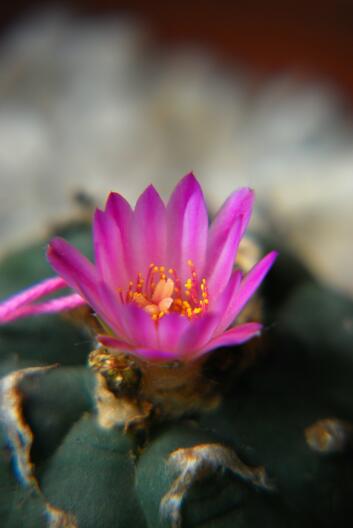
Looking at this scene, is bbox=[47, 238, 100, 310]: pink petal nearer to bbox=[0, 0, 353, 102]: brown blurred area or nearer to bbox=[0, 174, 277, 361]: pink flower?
bbox=[0, 174, 277, 361]: pink flower

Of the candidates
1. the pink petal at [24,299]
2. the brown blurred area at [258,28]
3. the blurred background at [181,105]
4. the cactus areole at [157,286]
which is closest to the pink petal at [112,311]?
the cactus areole at [157,286]

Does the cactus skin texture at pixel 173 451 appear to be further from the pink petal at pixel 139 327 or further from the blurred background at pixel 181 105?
the blurred background at pixel 181 105

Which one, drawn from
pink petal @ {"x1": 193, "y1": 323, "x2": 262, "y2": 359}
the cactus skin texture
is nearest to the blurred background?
the cactus skin texture

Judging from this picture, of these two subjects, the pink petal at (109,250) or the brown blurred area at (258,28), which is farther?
the brown blurred area at (258,28)

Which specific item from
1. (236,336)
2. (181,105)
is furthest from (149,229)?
(181,105)

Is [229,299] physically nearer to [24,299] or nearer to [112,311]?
[112,311]

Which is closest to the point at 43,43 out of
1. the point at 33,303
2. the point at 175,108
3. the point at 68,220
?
the point at 175,108

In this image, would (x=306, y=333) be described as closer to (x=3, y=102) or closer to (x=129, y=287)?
(x=129, y=287)

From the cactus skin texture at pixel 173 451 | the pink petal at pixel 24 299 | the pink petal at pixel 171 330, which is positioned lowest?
the cactus skin texture at pixel 173 451
